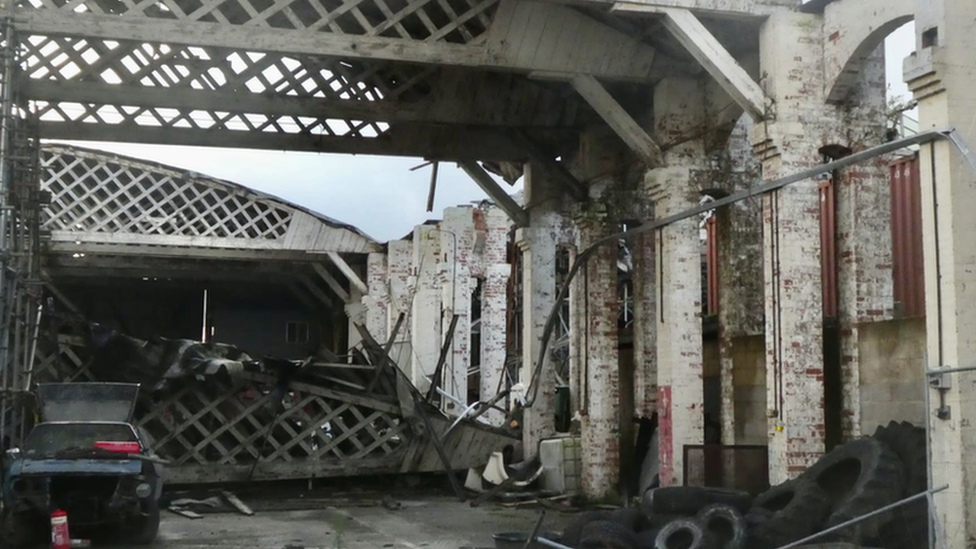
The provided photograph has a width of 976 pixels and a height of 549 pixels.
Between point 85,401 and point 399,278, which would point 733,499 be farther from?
point 399,278

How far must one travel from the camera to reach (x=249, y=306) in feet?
150

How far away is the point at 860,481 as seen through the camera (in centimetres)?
1102

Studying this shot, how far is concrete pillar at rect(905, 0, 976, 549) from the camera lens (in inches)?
410

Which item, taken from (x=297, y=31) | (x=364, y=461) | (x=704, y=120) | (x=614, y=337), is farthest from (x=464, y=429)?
(x=297, y=31)

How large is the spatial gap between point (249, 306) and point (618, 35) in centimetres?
3206

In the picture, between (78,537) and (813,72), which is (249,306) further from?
(813,72)

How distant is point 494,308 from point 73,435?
12.9 m

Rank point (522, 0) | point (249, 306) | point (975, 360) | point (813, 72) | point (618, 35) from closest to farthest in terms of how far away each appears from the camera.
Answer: point (975, 360) < point (813, 72) < point (522, 0) < point (618, 35) < point (249, 306)

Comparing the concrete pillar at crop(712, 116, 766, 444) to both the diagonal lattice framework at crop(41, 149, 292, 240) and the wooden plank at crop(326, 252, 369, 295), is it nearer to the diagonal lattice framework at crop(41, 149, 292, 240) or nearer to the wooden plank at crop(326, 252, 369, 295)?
the wooden plank at crop(326, 252, 369, 295)

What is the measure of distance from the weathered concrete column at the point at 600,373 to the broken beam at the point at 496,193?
1.73m

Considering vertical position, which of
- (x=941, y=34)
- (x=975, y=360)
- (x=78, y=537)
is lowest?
(x=78, y=537)

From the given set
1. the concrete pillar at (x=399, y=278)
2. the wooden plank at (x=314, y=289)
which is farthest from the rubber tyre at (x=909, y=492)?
the wooden plank at (x=314, y=289)

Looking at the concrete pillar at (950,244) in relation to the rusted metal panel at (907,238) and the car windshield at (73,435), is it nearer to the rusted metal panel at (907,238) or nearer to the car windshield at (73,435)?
the rusted metal panel at (907,238)

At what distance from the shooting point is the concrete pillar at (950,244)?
34.1 ft
